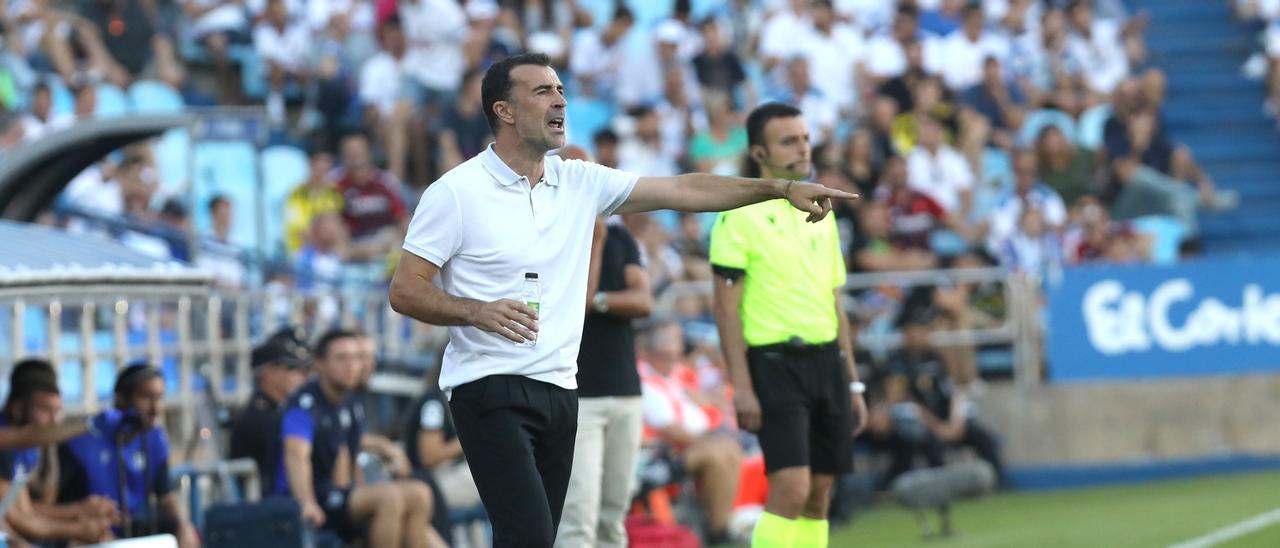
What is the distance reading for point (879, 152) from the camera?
19.4 m

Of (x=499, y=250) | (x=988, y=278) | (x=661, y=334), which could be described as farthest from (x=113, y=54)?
(x=499, y=250)

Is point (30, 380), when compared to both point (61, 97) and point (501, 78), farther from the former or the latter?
point (61, 97)

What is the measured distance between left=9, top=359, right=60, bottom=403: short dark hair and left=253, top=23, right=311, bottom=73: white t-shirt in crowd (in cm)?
880

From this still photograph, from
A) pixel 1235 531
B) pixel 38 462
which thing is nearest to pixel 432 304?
pixel 38 462

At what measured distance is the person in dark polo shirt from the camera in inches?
344

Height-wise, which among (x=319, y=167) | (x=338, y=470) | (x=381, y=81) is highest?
(x=381, y=81)

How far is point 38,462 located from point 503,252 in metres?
4.45

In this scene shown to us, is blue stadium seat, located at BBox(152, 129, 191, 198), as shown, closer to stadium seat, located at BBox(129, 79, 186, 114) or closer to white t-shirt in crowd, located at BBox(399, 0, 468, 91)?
stadium seat, located at BBox(129, 79, 186, 114)

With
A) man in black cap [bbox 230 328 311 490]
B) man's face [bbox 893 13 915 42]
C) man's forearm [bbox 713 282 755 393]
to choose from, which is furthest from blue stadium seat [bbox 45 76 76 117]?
man's forearm [bbox 713 282 755 393]

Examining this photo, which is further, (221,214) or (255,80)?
(255,80)

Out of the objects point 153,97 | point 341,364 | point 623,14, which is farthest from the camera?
point 623,14

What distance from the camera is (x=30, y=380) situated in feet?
32.5

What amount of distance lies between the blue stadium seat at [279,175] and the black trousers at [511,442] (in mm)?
10192

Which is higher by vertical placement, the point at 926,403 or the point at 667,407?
the point at 667,407
